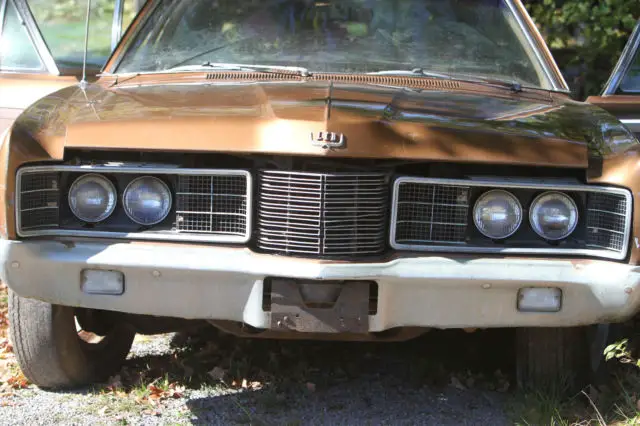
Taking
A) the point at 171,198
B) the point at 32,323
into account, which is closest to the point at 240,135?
the point at 171,198

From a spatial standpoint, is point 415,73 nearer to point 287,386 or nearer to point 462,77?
point 462,77

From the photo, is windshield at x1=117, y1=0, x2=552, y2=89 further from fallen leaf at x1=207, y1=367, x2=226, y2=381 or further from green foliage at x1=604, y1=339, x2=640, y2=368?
fallen leaf at x1=207, y1=367, x2=226, y2=381

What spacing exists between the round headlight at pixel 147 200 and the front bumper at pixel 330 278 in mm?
133

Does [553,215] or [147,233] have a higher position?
[553,215]

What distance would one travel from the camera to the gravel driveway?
3.91m

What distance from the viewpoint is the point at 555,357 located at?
3.98 metres

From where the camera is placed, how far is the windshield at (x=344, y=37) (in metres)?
4.57

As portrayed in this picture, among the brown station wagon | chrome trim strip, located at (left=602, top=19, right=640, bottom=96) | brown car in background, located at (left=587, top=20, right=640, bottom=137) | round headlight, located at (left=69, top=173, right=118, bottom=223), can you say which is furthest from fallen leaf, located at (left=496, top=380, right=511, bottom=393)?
round headlight, located at (left=69, top=173, right=118, bottom=223)

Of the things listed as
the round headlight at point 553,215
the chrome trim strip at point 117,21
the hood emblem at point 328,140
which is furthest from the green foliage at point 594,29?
the hood emblem at point 328,140

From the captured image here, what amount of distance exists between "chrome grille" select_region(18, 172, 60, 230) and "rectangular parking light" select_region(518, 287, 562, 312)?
172cm

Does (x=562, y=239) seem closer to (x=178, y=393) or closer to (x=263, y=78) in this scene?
(x=263, y=78)

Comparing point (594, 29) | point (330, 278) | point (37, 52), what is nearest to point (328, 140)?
point (330, 278)

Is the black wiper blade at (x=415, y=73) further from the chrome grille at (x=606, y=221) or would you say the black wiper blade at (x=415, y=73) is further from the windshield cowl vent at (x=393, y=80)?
the chrome grille at (x=606, y=221)

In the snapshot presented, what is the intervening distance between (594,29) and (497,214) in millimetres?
5268
